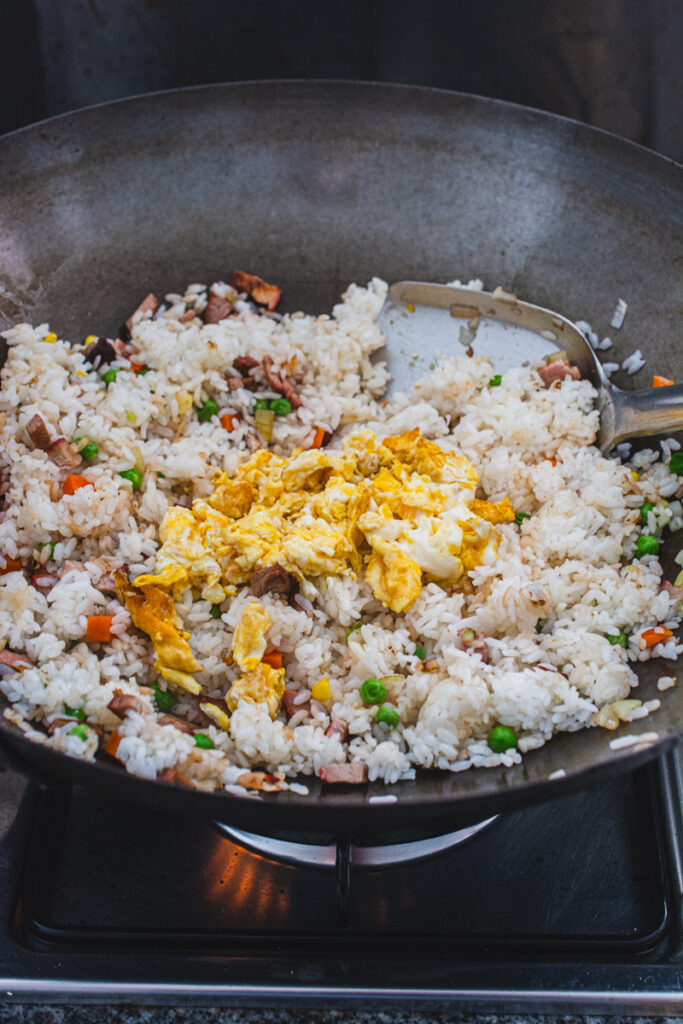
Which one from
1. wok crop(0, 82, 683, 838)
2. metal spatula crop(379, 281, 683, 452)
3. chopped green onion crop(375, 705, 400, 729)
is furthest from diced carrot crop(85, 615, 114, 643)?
metal spatula crop(379, 281, 683, 452)

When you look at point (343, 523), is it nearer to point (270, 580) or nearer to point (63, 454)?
point (270, 580)

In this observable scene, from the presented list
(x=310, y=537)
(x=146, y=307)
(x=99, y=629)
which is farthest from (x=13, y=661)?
(x=146, y=307)

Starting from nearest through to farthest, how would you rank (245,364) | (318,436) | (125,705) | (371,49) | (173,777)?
(173,777) → (125,705) → (318,436) → (245,364) → (371,49)

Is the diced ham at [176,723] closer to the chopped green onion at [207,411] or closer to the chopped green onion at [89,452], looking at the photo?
the chopped green onion at [89,452]

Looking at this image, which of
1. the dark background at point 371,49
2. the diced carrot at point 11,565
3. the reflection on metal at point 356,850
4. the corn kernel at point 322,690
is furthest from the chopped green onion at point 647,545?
the dark background at point 371,49

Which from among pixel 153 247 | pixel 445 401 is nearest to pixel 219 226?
pixel 153 247

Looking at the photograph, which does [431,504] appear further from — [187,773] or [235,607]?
[187,773]

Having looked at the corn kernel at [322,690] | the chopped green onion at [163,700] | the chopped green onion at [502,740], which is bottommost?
the chopped green onion at [163,700]
